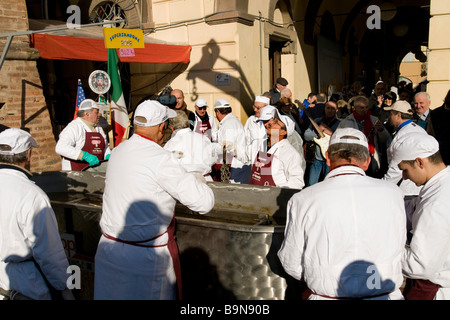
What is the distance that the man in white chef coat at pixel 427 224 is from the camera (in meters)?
1.89

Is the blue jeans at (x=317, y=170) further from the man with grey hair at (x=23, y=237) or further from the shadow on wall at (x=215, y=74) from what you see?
the man with grey hair at (x=23, y=237)

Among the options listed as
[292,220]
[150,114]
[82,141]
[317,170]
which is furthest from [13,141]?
[317,170]

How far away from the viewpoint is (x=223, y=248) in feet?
8.53

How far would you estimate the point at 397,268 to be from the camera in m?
1.86

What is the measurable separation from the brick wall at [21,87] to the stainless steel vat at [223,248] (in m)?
3.74

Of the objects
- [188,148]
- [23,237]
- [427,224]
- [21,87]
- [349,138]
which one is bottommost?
[23,237]

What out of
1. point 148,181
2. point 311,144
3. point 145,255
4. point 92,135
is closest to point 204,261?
point 145,255

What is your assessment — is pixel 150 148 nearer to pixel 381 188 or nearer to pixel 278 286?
pixel 278 286

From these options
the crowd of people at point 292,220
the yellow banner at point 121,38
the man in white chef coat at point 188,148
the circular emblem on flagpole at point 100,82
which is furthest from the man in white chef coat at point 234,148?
the circular emblem on flagpole at point 100,82

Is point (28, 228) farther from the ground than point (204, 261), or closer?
farther from the ground

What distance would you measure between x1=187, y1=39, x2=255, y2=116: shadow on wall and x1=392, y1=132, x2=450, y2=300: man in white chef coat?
631 centimetres

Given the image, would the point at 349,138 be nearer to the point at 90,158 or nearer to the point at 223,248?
the point at 223,248

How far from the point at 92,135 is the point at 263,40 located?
17.0 feet

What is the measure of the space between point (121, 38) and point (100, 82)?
3.18 ft
